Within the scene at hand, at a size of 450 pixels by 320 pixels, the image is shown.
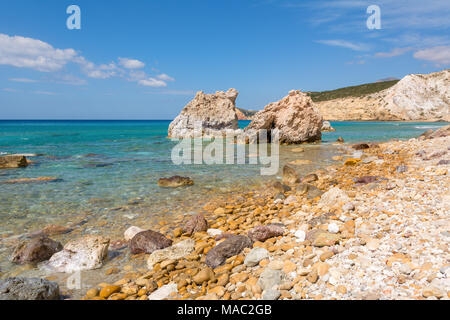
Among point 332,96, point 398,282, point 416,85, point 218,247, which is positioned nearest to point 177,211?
point 218,247

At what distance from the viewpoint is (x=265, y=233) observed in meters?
5.15

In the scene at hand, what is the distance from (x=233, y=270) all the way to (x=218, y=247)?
669mm

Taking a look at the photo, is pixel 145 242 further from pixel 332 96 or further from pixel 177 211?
pixel 332 96

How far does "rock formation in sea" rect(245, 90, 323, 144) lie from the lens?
26969 mm

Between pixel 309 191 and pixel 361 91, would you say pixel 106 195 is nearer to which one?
pixel 309 191

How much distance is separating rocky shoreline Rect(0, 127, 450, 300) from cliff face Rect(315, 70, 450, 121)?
287 feet

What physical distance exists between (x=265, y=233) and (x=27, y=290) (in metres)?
3.82

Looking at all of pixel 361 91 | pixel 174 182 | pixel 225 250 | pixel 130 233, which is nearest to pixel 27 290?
pixel 130 233

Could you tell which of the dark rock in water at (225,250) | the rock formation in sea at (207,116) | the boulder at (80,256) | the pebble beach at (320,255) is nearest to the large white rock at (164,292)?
the pebble beach at (320,255)

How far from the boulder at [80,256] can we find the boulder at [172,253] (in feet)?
3.21

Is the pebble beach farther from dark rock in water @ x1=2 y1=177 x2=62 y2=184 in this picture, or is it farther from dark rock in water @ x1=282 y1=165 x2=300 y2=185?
dark rock in water @ x1=2 y1=177 x2=62 y2=184

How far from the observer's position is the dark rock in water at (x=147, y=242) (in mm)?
5293

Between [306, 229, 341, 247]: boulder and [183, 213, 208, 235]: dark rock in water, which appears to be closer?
[306, 229, 341, 247]: boulder

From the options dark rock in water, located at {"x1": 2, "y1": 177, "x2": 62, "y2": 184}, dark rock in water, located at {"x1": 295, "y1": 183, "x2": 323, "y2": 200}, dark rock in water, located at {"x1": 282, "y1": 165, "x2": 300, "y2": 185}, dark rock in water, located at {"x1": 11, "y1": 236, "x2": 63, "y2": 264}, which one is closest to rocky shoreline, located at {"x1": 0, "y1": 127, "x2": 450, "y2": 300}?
dark rock in water, located at {"x1": 11, "y1": 236, "x2": 63, "y2": 264}
